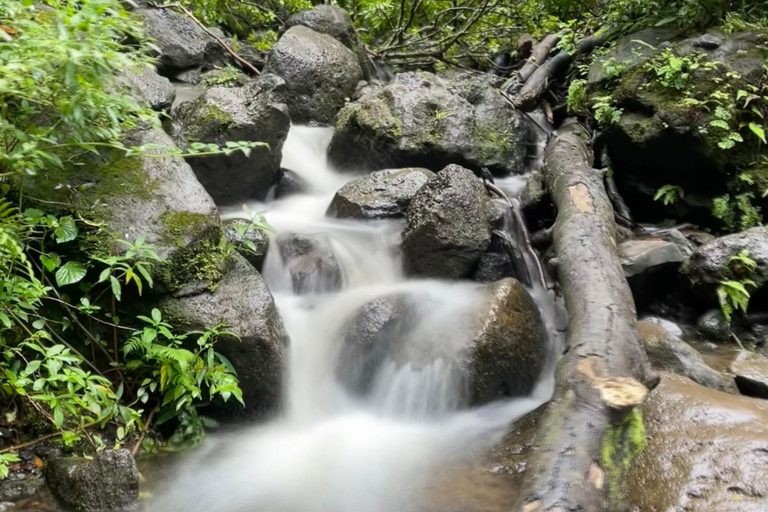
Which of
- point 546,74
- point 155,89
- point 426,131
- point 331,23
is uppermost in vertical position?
point 331,23

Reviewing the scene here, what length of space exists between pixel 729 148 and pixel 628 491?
4479mm

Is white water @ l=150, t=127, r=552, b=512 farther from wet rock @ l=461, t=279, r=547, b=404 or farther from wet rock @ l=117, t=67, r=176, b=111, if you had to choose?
wet rock @ l=117, t=67, r=176, b=111

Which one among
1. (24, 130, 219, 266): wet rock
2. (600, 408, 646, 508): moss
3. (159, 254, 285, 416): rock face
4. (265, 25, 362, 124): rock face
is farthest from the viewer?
(265, 25, 362, 124): rock face

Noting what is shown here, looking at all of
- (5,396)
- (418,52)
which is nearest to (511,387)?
(5,396)

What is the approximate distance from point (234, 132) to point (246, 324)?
2730 mm

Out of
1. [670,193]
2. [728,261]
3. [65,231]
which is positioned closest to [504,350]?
[728,261]

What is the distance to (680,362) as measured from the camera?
412cm

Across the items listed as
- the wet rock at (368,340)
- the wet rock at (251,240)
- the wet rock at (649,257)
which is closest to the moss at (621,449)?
the wet rock at (368,340)

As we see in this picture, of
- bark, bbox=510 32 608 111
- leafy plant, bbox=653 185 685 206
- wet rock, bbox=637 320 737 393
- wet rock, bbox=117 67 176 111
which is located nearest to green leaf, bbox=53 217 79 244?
wet rock, bbox=117 67 176 111

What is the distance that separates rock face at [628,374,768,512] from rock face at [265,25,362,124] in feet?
21.9

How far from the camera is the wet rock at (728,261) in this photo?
516cm

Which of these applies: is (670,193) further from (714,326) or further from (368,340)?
(368,340)

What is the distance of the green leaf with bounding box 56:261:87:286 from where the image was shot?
11.2 feet

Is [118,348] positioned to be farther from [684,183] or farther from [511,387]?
[684,183]
